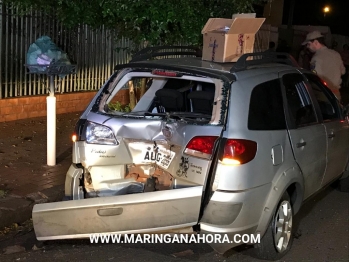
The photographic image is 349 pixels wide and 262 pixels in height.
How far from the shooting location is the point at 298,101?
5230 millimetres

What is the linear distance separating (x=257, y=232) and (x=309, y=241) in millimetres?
1286

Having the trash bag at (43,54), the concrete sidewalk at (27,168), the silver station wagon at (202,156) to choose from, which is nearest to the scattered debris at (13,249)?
the concrete sidewalk at (27,168)

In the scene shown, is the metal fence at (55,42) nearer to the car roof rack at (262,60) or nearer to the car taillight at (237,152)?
the car roof rack at (262,60)

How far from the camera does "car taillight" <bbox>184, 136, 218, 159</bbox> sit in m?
4.14

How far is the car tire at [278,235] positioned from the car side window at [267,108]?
0.71 meters

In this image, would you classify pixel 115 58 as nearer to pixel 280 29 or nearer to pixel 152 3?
pixel 152 3

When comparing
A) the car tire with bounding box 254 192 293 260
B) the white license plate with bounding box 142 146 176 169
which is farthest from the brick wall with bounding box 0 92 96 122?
the car tire with bounding box 254 192 293 260

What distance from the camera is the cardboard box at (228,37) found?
17.4 ft

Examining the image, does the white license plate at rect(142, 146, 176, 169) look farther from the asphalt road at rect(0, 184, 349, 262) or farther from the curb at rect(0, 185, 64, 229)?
the curb at rect(0, 185, 64, 229)

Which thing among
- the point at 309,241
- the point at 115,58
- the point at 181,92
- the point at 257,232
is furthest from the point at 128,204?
the point at 115,58

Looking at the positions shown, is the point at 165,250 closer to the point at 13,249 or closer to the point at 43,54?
the point at 13,249

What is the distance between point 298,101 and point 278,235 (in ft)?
4.43

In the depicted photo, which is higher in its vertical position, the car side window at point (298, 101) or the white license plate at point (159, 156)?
the car side window at point (298, 101)

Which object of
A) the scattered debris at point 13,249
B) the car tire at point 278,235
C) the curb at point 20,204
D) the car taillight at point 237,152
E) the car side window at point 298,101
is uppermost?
the car side window at point 298,101
